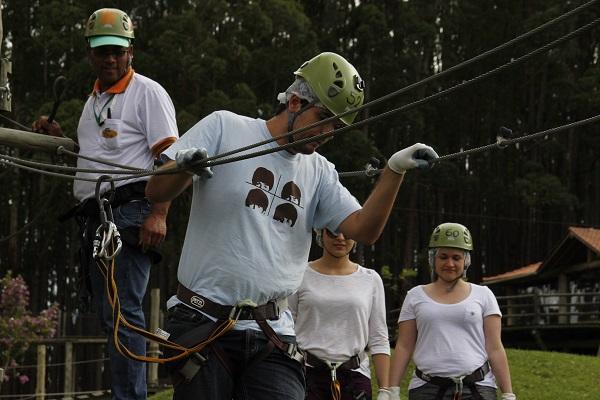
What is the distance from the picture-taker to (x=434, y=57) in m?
42.3

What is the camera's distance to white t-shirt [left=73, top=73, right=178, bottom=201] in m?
6.12

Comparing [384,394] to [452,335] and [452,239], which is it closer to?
[452,335]

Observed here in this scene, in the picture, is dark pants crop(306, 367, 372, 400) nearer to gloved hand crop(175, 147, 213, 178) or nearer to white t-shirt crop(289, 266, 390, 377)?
white t-shirt crop(289, 266, 390, 377)

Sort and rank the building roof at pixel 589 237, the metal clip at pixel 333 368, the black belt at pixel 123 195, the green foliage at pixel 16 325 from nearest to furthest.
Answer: the black belt at pixel 123 195, the metal clip at pixel 333 368, the green foliage at pixel 16 325, the building roof at pixel 589 237

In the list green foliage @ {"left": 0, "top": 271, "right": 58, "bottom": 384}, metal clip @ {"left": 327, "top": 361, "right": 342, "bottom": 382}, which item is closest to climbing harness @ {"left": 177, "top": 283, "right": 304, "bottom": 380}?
metal clip @ {"left": 327, "top": 361, "right": 342, "bottom": 382}

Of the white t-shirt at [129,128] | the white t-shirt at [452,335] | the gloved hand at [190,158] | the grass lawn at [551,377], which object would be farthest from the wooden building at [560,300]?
the gloved hand at [190,158]

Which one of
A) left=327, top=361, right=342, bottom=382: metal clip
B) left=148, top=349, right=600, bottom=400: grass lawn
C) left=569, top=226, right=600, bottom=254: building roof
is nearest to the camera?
left=327, top=361, right=342, bottom=382: metal clip

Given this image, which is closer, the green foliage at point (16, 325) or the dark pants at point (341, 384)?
the dark pants at point (341, 384)

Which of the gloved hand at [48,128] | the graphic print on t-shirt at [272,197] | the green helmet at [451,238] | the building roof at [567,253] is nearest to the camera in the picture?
the graphic print on t-shirt at [272,197]

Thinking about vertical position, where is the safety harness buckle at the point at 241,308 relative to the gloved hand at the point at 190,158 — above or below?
below

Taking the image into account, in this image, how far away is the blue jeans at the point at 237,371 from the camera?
14.9ft

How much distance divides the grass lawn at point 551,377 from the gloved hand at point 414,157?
9693 millimetres

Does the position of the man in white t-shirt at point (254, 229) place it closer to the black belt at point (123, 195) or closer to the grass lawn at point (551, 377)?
the black belt at point (123, 195)

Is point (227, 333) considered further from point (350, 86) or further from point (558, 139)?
point (558, 139)
